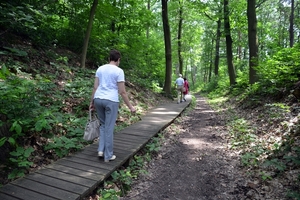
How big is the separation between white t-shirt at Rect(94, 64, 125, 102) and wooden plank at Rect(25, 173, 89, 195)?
154 centimetres

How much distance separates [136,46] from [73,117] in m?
9.15

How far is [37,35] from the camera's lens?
29.4ft

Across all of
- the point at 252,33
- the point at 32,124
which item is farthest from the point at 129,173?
the point at 252,33

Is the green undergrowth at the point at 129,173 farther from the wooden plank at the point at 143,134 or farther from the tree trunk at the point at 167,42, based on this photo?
the tree trunk at the point at 167,42

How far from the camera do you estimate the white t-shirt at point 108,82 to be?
12.6ft

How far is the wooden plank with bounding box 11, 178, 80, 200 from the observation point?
9.24 ft

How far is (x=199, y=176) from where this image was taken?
13.4 ft

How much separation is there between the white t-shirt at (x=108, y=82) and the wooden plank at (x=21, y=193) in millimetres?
1798

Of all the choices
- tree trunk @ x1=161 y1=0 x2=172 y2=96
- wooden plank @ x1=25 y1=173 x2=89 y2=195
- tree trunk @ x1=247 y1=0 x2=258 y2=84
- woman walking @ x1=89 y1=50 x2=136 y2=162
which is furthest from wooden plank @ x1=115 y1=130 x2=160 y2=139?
tree trunk @ x1=161 y1=0 x2=172 y2=96

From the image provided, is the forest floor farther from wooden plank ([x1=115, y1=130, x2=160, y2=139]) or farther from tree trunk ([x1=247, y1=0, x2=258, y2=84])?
tree trunk ([x1=247, y1=0, x2=258, y2=84])

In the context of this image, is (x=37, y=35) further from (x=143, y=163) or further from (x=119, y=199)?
(x=119, y=199)

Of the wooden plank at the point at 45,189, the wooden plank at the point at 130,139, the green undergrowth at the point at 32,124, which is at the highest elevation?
the green undergrowth at the point at 32,124

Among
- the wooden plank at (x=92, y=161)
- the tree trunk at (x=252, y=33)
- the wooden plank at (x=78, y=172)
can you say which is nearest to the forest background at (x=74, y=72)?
the tree trunk at (x=252, y=33)

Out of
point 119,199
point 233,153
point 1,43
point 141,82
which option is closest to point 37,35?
point 1,43
